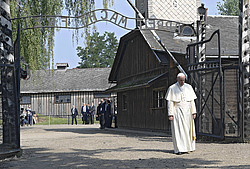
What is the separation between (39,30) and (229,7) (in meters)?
49.1

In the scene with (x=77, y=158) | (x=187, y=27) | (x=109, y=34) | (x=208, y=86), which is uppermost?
(x=109, y=34)

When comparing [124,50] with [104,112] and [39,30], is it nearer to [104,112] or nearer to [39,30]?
[104,112]

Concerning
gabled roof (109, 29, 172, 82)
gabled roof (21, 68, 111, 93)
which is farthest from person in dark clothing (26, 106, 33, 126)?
gabled roof (109, 29, 172, 82)

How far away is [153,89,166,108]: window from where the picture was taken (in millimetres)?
21500

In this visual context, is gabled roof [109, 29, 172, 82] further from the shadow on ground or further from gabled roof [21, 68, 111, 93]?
gabled roof [21, 68, 111, 93]

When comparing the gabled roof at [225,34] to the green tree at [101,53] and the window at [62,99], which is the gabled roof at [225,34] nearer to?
the window at [62,99]

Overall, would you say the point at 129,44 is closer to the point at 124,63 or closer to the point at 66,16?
the point at 124,63

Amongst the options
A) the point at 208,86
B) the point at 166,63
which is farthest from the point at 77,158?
the point at 166,63

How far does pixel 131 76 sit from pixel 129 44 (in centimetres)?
183

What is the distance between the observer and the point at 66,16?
46.3ft

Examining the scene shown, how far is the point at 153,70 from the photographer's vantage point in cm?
2267

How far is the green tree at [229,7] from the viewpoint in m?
60.2

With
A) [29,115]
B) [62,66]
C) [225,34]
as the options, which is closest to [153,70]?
[225,34]

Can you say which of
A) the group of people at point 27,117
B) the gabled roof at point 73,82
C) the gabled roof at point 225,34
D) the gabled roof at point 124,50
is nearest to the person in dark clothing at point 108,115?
A: the gabled roof at point 124,50
